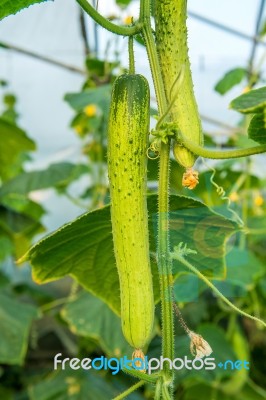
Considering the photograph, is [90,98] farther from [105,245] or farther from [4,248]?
[105,245]

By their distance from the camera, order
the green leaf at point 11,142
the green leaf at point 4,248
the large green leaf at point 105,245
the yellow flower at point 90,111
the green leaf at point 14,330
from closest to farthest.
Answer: the large green leaf at point 105,245, the green leaf at point 14,330, the green leaf at point 4,248, the yellow flower at point 90,111, the green leaf at point 11,142

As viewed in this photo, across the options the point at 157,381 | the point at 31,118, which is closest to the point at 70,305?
the point at 157,381

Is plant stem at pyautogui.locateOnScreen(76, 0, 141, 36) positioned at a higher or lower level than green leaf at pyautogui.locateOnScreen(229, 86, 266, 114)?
higher

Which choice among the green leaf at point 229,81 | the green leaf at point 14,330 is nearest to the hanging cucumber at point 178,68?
the green leaf at point 229,81

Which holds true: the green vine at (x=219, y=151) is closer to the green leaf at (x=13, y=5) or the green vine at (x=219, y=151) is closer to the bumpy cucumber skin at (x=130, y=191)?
the bumpy cucumber skin at (x=130, y=191)

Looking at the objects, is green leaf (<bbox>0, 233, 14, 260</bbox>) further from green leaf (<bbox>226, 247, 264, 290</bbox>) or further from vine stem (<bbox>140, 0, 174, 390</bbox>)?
vine stem (<bbox>140, 0, 174, 390</bbox>)

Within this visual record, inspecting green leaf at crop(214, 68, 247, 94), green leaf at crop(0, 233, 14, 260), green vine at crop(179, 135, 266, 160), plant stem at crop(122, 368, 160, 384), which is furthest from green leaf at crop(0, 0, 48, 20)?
green leaf at crop(0, 233, 14, 260)

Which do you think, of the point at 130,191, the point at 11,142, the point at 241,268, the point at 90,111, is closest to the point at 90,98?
the point at 90,111
